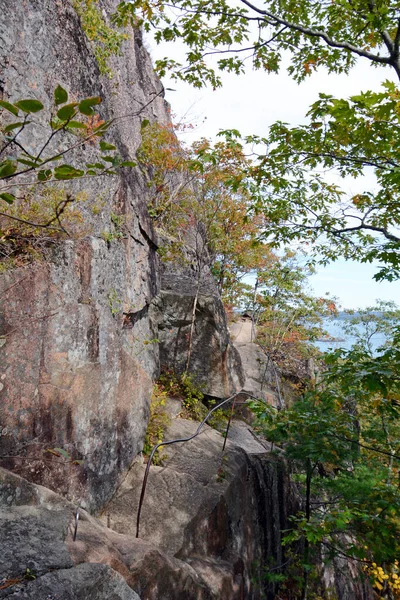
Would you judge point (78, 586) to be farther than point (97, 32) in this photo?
No

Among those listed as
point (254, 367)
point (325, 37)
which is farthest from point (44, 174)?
point (254, 367)

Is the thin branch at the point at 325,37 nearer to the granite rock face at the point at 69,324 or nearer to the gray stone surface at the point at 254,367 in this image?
the granite rock face at the point at 69,324

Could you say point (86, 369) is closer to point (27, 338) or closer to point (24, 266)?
point (27, 338)

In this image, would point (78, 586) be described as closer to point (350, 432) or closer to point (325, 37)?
point (350, 432)

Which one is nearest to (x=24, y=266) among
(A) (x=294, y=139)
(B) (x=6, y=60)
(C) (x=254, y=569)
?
(B) (x=6, y=60)

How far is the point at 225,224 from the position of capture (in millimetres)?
18109

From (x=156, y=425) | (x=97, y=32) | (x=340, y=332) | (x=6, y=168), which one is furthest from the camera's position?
(x=340, y=332)

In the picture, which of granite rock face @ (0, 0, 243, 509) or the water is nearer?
granite rock face @ (0, 0, 243, 509)

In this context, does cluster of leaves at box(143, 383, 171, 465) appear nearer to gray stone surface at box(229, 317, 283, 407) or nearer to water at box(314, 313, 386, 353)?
gray stone surface at box(229, 317, 283, 407)

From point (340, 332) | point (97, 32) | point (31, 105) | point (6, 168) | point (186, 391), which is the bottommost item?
point (186, 391)

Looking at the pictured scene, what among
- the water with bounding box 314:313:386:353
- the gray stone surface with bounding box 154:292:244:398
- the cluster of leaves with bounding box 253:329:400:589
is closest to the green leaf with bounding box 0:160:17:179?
the cluster of leaves with bounding box 253:329:400:589

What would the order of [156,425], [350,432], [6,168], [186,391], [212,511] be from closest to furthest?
1. [6,168]
2. [350,432]
3. [212,511]
4. [156,425]
5. [186,391]

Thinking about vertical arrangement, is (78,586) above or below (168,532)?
above

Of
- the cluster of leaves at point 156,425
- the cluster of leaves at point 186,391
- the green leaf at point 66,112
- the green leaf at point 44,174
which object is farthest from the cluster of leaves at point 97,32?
the cluster of leaves at point 186,391
